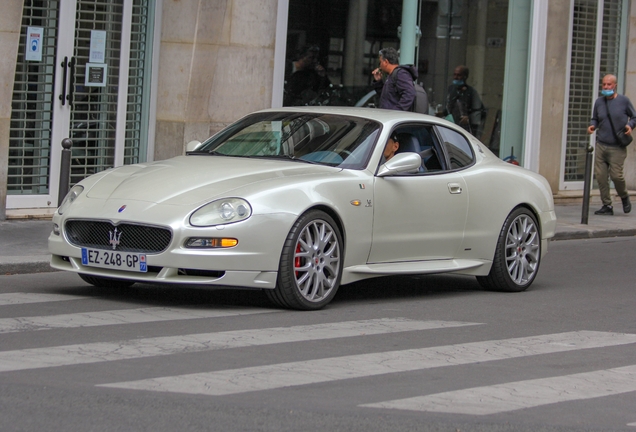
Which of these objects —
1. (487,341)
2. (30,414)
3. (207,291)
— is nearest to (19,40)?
(207,291)

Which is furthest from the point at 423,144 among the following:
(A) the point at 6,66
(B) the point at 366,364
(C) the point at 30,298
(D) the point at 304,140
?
(A) the point at 6,66

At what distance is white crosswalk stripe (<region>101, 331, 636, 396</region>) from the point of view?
5.86 m

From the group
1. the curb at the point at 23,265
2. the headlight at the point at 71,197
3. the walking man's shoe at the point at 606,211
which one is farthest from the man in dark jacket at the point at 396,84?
the walking man's shoe at the point at 606,211

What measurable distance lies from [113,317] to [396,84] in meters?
5.95

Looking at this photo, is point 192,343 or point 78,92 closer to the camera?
point 192,343

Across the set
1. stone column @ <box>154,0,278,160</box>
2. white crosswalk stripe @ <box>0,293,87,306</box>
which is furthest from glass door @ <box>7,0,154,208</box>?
white crosswalk stripe @ <box>0,293,87,306</box>

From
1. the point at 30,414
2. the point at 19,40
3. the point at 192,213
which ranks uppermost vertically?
the point at 19,40

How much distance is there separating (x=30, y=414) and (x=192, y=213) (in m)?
3.03

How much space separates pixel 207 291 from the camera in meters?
9.38

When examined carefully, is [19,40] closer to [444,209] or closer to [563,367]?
[444,209]

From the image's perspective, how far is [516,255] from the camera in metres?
10.4

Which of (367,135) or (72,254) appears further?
(367,135)

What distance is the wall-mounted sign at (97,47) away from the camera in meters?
14.5

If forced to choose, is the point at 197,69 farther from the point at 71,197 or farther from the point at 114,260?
the point at 114,260
